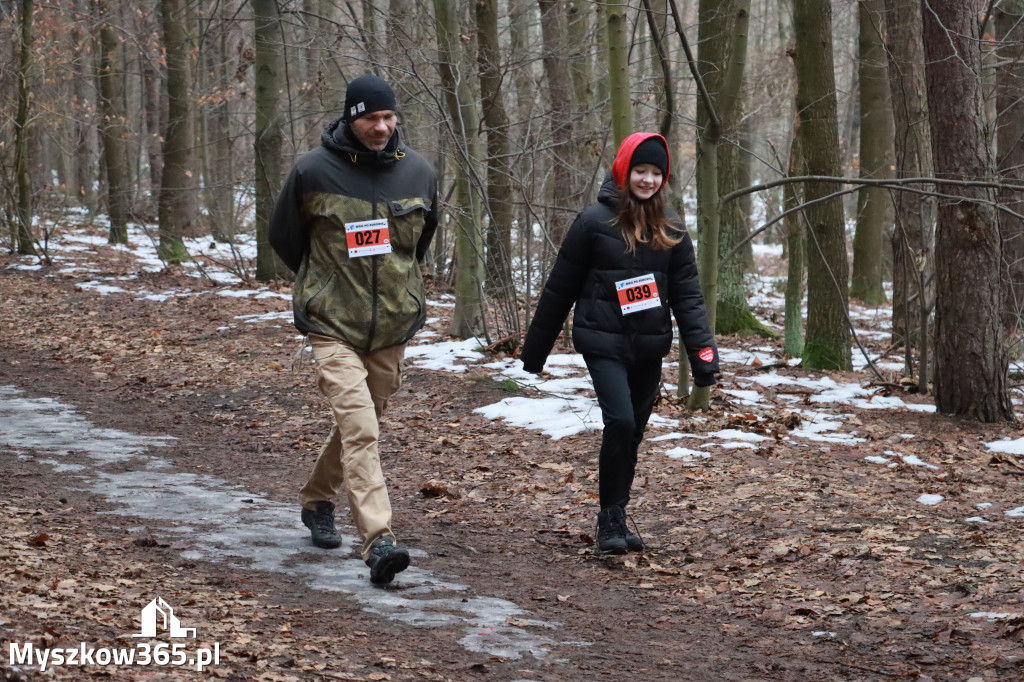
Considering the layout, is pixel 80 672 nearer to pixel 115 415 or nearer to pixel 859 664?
pixel 859 664

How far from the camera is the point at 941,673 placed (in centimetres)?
405

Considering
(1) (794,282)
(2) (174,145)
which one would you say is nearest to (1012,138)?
(1) (794,282)

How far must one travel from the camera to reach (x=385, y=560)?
477 cm

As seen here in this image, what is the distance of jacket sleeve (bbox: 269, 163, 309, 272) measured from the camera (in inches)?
197

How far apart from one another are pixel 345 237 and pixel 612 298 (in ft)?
4.61

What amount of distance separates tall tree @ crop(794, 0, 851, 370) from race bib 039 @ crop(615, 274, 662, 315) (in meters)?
6.50

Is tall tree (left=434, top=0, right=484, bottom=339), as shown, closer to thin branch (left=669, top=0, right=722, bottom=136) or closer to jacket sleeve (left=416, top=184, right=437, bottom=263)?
thin branch (left=669, top=0, right=722, bottom=136)

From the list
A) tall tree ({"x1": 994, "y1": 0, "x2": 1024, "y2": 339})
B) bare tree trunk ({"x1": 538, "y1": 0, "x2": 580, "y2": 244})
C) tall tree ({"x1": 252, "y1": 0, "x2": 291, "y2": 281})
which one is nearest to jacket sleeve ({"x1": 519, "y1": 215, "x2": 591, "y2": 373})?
bare tree trunk ({"x1": 538, "y1": 0, "x2": 580, "y2": 244})

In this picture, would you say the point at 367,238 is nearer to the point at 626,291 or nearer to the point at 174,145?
the point at 626,291

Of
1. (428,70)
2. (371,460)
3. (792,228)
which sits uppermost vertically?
(428,70)

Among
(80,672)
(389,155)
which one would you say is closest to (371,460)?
(389,155)

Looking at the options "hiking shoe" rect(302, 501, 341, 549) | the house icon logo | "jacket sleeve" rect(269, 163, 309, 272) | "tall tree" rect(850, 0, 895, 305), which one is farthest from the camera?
"tall tree" rect(850, 0, 895, 305)

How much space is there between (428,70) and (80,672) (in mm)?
10597

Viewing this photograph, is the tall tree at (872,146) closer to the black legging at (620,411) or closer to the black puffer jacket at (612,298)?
the black puffer jacket at (612,298)
